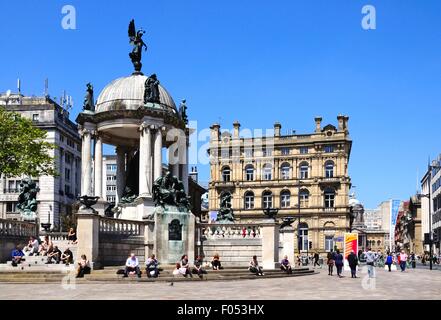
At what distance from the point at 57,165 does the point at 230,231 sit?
210 feet

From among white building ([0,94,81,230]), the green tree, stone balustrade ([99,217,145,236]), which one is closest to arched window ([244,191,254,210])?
white building ([0,94,81,230])

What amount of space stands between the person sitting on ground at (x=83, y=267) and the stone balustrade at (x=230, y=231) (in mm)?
9068

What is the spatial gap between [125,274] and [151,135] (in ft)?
46.5

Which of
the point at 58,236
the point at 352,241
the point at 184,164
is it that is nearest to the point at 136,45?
the point at 184,164

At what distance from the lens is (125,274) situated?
2484cm

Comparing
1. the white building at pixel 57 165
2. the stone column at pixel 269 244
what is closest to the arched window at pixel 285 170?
the white building at pixel 57 165

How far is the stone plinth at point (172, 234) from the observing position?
3080 cm

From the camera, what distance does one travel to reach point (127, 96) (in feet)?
127

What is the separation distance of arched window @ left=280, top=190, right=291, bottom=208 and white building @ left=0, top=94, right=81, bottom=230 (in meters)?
33.6

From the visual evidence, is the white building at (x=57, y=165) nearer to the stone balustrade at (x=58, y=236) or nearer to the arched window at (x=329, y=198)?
the arched window at (x=329, y=198)

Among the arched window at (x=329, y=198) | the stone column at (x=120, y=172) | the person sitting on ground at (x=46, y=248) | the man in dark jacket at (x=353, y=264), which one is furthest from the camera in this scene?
the arched window at (x=329, y=198)

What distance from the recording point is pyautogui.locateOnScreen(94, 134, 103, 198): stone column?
3819 cm
